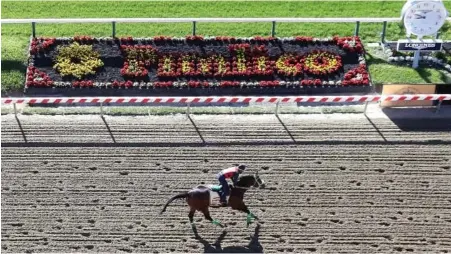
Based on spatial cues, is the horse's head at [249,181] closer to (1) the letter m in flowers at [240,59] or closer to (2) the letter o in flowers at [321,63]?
(1) the letter m in flowers at [240,59]

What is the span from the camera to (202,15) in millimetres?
29531

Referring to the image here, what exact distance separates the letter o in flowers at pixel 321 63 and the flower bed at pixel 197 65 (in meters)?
0.02

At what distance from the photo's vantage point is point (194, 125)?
24.0m

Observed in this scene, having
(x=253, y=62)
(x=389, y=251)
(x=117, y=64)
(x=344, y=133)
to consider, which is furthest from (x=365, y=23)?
(x=389, y=251)

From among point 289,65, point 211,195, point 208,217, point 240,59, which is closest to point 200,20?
point 240,59

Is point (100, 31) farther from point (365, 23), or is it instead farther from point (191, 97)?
point (365, 23)

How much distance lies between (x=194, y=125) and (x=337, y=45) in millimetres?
6413

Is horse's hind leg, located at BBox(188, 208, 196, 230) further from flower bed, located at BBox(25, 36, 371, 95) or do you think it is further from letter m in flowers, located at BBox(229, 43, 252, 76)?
letter m in flowers, located at BBox(229, 43, 252, 76)

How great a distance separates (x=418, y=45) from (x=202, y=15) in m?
7.50

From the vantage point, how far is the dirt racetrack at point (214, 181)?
64.7ft

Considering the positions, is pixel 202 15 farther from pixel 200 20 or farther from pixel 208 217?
pixel 208 217

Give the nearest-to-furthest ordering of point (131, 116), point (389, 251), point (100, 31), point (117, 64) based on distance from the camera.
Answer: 1. point (389, 251)
2. point (131, 116)
3. point (117, 64)
4. point (100, 31)

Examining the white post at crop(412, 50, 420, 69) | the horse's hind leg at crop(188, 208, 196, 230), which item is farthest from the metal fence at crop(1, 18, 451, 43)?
the horse's hind leg at crop(188, 208, 196, 230)

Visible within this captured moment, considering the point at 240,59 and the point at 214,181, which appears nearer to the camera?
the point at 214,181
